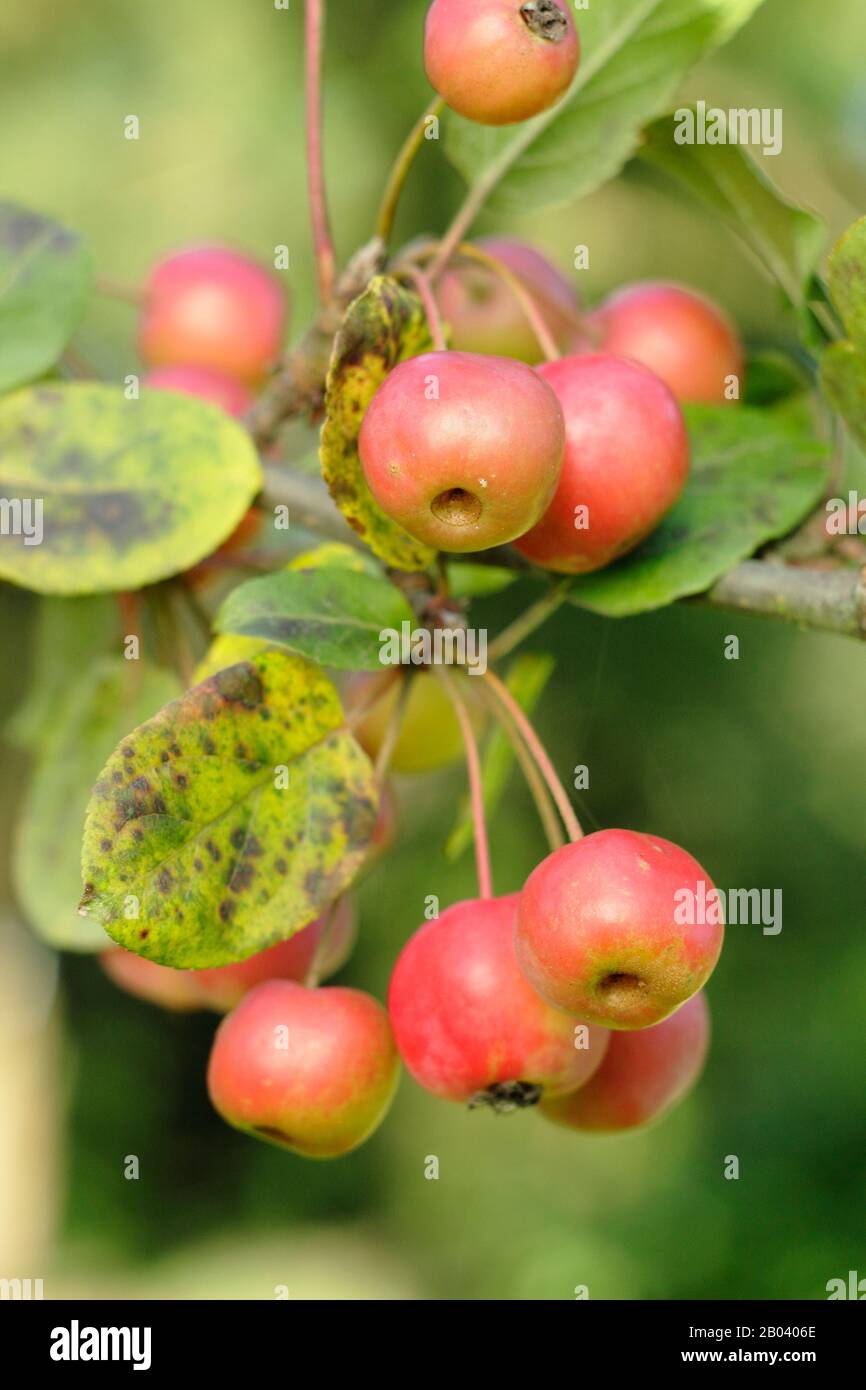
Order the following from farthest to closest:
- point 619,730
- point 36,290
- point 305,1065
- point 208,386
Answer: point 619,730 < point 208,386 < point 36,290 < point 305,1065

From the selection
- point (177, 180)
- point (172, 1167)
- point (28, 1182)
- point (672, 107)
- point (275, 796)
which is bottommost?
point (172, 1167)

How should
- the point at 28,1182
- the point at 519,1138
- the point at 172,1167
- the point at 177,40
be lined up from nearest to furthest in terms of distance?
the point at 28,1182
the point at 177,40
the point at 519,1138
the point at 172,1167

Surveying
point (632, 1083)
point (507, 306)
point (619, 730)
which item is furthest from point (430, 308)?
point (619, 730)

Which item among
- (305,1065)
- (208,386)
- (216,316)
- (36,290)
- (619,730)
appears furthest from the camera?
(619,730)

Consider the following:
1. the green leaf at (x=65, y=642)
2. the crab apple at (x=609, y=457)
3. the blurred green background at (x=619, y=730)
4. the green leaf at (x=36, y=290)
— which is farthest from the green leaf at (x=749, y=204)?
the blurred green background at (x=619, y=730)

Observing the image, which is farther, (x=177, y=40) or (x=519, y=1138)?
(x=519, y=1138)

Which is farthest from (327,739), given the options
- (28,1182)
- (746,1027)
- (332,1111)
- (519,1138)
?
(519,1138)

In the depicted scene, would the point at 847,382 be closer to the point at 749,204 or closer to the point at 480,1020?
the point at 749,204

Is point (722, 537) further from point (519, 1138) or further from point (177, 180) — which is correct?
point (519, 1138)
